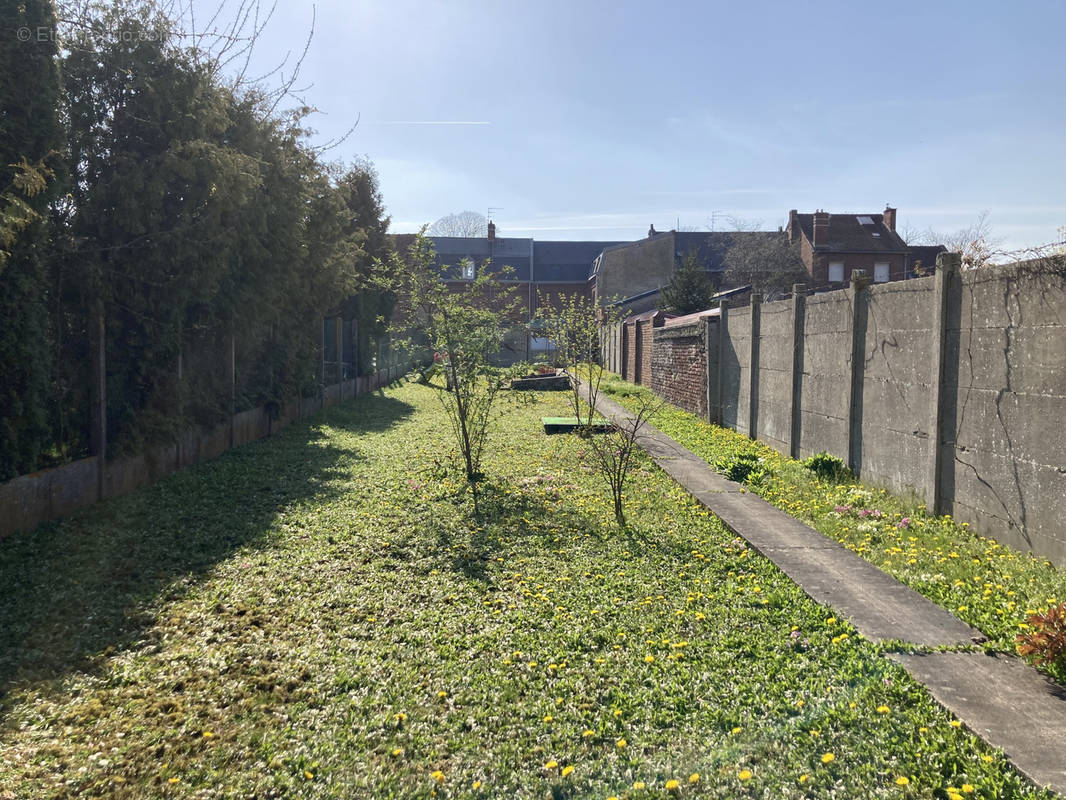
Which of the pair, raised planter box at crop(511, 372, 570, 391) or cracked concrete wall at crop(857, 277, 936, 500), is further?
raised planter box at crop(511, 372, 570, 391)

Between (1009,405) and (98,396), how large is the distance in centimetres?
797

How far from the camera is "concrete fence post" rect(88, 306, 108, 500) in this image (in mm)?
7355

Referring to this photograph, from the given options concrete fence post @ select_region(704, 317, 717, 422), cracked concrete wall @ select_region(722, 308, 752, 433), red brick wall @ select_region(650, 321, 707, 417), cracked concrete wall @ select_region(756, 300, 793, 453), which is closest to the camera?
cracked concrete wall @ select_region(756, 300, 793, 453)

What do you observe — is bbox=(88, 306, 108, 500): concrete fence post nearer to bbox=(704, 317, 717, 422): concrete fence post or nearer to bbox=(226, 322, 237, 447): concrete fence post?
bbox=(226, 322, 237, 447): concrete fence post

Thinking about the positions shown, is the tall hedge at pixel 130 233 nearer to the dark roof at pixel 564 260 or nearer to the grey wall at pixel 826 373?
the grey wall at pixel 826 373

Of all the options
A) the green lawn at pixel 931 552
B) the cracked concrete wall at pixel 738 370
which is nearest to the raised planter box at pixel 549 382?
the cracked concrete wall at pixel 738 370

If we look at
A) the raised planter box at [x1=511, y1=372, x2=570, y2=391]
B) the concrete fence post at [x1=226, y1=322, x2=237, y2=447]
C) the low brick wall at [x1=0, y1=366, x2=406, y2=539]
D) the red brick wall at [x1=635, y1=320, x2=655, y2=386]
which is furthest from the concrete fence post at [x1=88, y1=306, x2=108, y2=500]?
the raised planter box at [x1=511, y1=372, x2=570, y2=391]

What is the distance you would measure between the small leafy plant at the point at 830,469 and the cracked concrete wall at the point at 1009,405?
189 centimetres

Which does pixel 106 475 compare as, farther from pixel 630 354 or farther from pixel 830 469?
pixel 630 354

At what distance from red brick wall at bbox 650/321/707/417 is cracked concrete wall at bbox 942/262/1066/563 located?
853 centimetres

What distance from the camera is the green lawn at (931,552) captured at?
4.16 metres

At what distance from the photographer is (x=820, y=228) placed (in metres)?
41.8

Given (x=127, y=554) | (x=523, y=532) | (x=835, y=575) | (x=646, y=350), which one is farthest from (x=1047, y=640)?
(x=646, y=350)

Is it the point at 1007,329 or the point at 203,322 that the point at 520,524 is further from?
the point at 203,322
